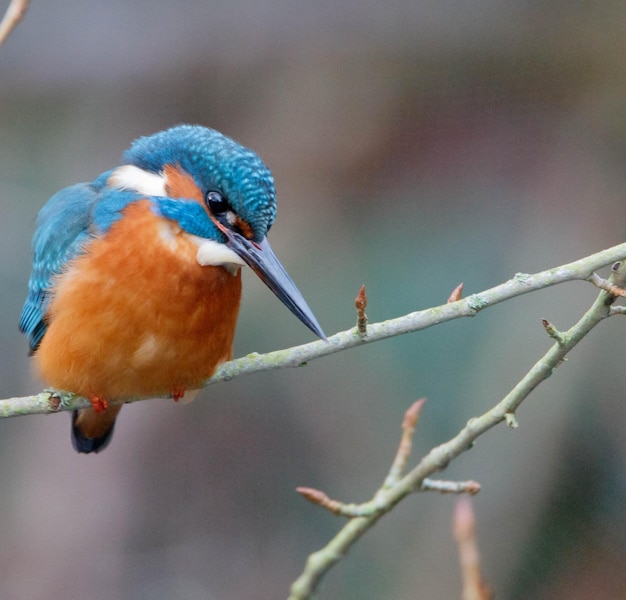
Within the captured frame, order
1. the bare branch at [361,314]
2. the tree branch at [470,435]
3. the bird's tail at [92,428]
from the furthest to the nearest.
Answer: the bird's tail at [92,428] < the bare branch at [361,314] < the tree branch at [470,435]

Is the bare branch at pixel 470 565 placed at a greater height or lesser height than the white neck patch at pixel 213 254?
lesser

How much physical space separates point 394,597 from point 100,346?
2.39m

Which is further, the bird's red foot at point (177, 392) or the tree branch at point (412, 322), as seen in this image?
the bird's red foot at point (177, 392)

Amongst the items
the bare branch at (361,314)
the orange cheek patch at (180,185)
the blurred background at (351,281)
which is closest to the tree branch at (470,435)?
the bare branch at (361,314)

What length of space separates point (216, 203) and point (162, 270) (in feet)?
0.73

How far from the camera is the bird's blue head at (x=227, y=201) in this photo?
2314mm

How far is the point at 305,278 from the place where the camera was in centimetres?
486

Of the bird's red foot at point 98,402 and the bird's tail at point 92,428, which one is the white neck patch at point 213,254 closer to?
the bird's red foot at point 98,402

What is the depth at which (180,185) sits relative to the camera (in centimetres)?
242

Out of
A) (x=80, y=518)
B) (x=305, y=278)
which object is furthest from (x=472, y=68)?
(x=80, y=518)

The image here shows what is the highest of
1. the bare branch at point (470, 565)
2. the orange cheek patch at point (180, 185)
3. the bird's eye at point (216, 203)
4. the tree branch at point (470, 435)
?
the orange cheek patch at point (180, 185)

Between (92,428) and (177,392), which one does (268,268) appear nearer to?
(177,392)

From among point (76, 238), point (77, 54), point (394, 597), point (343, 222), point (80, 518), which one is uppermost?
point (77, 54)

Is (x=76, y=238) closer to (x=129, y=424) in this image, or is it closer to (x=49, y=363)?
(x=49, y=363)
